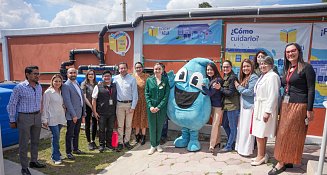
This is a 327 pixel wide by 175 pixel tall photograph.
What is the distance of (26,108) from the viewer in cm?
391

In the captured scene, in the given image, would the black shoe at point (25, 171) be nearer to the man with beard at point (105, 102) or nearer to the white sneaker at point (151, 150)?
the man with beard at point (105, 102)

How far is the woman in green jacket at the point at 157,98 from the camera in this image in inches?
185

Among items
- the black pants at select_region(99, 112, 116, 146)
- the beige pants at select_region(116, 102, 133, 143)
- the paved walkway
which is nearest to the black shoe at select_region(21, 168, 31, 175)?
the paved walkway

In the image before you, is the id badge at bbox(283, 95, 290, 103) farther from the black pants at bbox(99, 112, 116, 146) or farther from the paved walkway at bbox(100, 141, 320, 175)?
the black pants at bbox(99, 112, 116, 146)

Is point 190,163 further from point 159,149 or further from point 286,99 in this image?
point 286,99

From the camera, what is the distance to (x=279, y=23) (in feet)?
17.1

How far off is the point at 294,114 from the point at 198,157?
73.2 inches

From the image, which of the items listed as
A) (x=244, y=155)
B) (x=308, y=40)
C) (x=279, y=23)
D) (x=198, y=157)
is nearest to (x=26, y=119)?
(x=198, y=157)

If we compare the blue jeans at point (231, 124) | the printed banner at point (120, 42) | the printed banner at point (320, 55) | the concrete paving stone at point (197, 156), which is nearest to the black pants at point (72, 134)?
the concrete paving stone at point (197, 156)

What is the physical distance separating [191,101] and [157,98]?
2.19ft

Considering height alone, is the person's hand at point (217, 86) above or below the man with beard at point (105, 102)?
above

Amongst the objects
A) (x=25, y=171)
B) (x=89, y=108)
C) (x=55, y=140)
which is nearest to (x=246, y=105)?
(x=89, y=108)

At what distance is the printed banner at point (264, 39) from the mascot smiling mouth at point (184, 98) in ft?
5.42

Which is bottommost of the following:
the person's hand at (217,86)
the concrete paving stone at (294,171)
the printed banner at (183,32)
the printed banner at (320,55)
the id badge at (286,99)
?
the concrete paving stone at (294,171)
